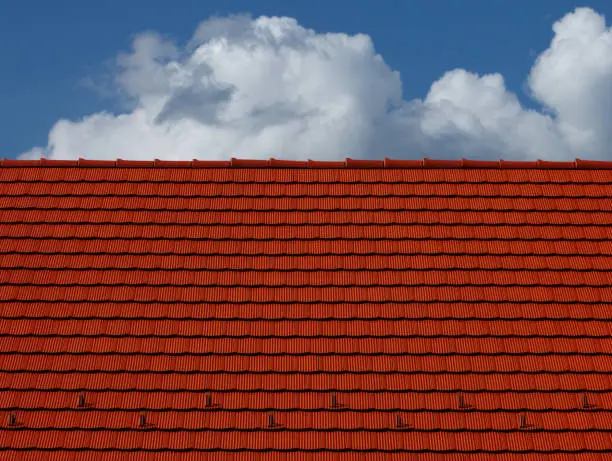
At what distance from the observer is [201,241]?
13.9 m

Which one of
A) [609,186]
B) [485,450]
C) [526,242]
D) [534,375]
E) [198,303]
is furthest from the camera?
[609,186]

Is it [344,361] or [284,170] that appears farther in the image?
[284,170]

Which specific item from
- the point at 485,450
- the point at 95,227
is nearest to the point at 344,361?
the point at 485,450

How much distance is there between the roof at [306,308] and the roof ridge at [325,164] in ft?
0.14

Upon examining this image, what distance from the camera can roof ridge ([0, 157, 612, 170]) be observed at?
49.2ft

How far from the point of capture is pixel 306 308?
42.3ft

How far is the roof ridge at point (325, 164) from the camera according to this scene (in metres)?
15.0

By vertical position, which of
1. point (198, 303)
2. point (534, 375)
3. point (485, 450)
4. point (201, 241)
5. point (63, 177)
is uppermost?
point (63, 177)

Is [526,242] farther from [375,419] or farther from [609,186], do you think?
[375,419]

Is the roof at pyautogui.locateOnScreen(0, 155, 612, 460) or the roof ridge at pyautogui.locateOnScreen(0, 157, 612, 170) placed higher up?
the roof ridge at pyautogui.locateOnScreen(0, 157, 612, 170)

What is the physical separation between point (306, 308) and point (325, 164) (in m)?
3.35

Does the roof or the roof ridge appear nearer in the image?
the roof

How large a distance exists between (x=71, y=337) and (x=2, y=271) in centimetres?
201

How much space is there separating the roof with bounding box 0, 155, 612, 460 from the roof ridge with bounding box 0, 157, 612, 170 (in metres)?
0.04
